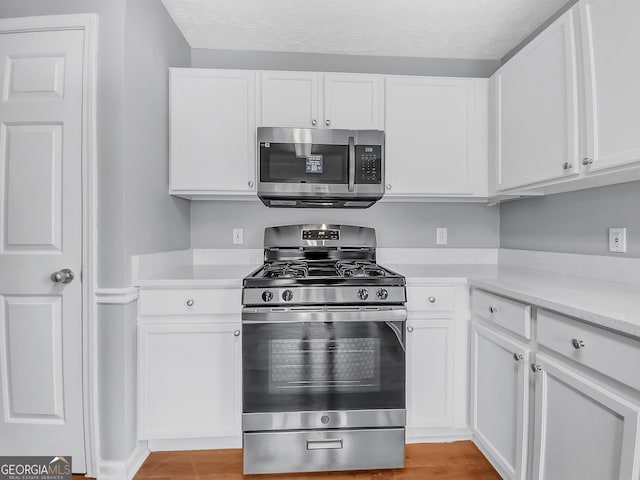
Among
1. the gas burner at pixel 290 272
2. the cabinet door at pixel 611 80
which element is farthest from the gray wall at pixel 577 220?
the gas burner at pixel 290 272

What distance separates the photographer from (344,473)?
5.53ft

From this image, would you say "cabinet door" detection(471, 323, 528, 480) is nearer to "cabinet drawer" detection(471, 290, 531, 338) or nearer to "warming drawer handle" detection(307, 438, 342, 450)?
"cabinet drawer" detection(471, 290, 531, 338)

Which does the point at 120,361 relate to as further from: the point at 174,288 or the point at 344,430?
the point at 344,430

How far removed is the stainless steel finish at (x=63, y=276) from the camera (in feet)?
5.17

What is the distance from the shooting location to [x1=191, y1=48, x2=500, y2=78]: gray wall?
95.3 inches

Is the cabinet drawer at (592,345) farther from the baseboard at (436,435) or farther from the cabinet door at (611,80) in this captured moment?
the baseboard at (436,435)

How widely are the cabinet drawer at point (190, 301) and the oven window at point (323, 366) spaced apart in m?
0.21

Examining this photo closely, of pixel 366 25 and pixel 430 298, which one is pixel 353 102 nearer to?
pixel 366 25

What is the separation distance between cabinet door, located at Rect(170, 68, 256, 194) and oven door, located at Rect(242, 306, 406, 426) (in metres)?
0.97

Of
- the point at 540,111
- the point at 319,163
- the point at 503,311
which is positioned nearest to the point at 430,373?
the point at 503,311

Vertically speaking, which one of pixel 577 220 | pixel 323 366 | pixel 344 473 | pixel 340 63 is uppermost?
pixel 340 63

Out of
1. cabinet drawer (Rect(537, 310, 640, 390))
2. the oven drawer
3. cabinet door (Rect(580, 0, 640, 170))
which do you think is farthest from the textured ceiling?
the oven drawer

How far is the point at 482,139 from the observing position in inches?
88.0

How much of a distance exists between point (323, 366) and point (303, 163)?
1172 millimetres
